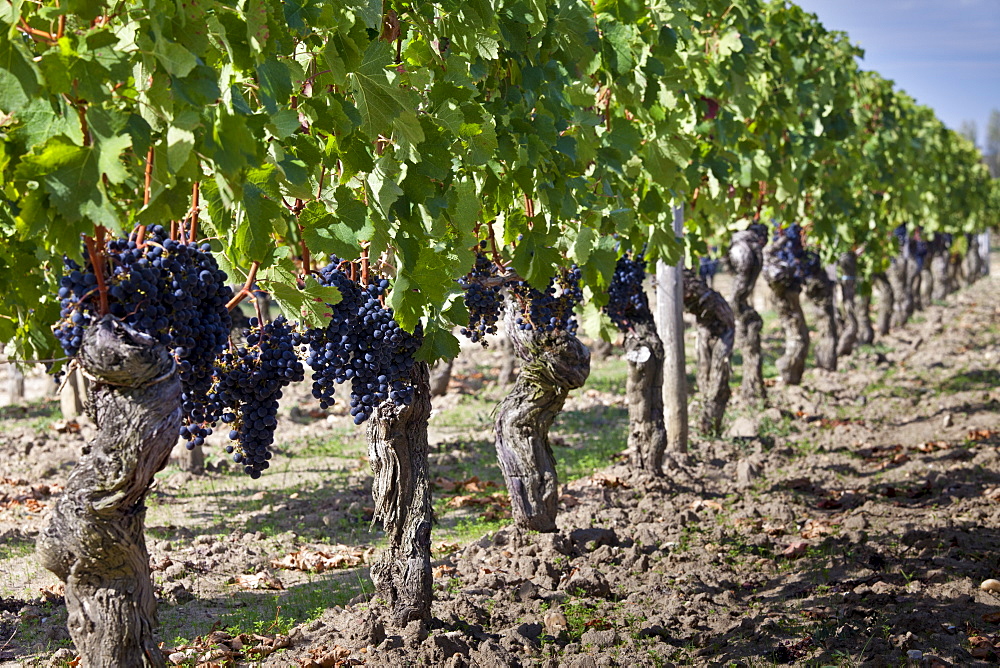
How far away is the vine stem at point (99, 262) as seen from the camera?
3.15 metres

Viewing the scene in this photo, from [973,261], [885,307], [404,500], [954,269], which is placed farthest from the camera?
[973,261]

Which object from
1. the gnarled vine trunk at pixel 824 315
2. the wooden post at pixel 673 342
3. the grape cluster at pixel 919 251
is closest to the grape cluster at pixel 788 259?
the gnarled vine trunk at pixel 824 315

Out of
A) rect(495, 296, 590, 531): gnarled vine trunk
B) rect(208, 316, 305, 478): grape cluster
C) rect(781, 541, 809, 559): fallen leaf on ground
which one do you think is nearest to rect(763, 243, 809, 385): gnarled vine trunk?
rect(781, 541, 809, 559): fallen leaf on ground

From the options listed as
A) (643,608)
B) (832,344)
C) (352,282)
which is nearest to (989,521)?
(643,608)

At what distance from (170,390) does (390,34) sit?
1874 mm

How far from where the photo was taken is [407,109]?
3170 mm

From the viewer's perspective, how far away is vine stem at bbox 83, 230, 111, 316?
10.3 ft

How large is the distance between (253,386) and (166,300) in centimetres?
71

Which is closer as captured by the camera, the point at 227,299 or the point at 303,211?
the point at 303,211

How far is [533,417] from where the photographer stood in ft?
20.7

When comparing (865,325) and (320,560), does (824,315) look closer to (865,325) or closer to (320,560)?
(865,325)

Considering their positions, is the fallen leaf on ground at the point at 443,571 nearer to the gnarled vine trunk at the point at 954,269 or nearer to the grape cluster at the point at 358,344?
the grape cluster at the point at 358,344

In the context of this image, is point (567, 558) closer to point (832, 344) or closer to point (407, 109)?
→ point (407, 109)

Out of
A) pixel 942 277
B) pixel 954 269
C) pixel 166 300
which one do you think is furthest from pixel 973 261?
pixel 166 300
